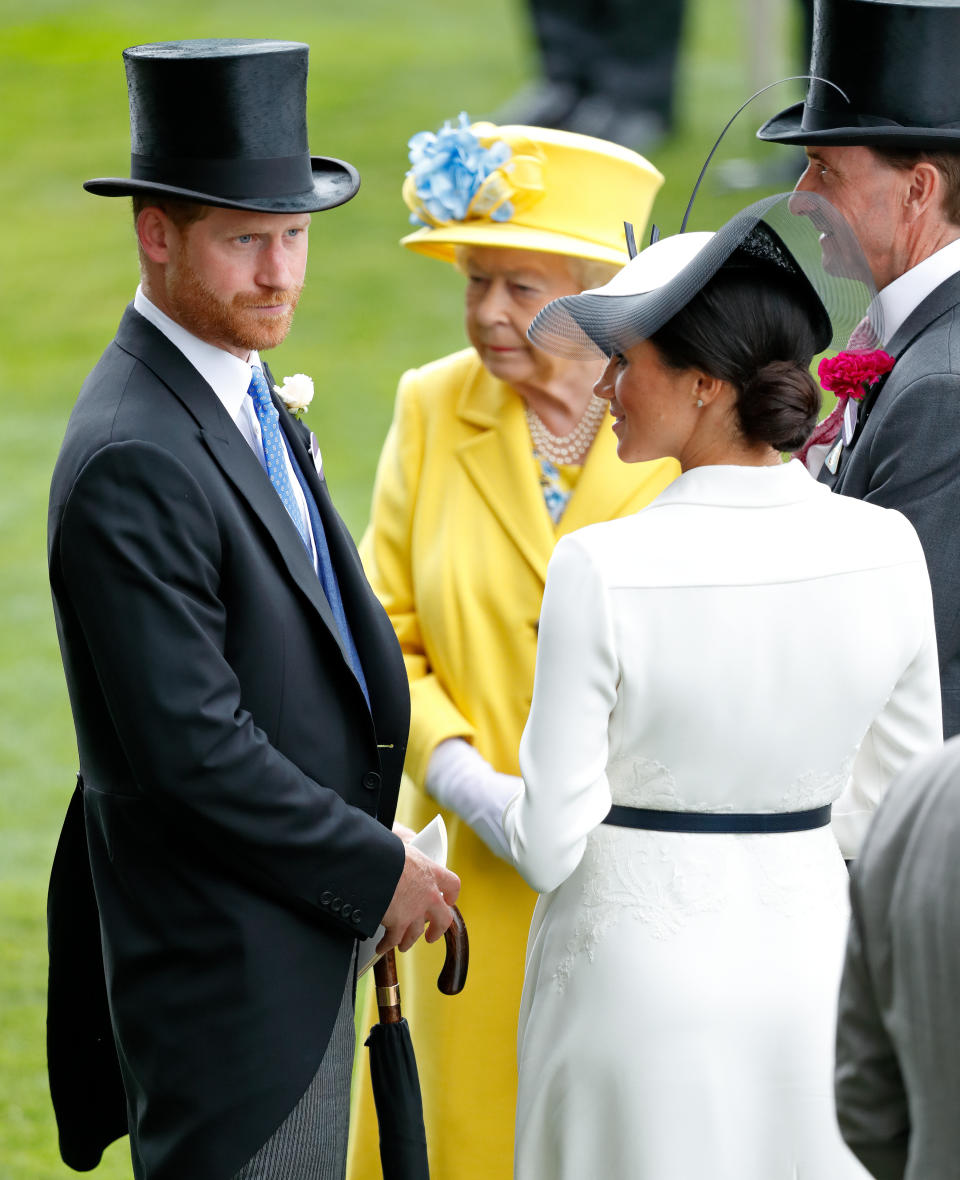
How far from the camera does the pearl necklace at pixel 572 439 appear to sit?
3.15 meters

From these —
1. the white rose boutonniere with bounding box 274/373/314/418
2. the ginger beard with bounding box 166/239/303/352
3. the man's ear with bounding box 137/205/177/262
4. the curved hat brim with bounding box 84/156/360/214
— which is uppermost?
the curved hat brim with bounding box 84/156/360/214

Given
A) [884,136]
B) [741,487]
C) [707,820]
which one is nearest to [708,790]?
[707,820]

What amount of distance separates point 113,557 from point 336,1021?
795 mm

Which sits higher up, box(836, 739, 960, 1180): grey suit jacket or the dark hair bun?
the dark hair bun

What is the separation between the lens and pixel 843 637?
7.05 ft

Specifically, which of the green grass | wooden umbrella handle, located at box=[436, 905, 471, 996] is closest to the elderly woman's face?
the green grass

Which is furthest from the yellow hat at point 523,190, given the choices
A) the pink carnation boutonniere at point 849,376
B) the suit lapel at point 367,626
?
the suit lapel at point 367,626

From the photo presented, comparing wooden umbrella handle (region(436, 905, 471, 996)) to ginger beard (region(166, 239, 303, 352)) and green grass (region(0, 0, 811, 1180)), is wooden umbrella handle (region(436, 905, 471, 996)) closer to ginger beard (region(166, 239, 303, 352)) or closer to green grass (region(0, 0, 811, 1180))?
ginger beard (region(166, 239, 303, 352))

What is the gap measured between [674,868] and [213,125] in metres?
1.21

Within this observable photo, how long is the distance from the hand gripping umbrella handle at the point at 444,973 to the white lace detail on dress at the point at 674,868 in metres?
0.34

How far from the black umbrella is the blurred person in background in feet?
1.51

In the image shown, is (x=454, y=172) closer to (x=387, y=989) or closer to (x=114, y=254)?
(x=387, y=989)

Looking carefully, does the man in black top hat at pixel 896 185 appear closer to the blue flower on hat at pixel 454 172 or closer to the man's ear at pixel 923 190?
the man's ear at pixel 923 190

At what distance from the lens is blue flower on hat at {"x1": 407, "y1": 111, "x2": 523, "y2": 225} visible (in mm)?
3031
